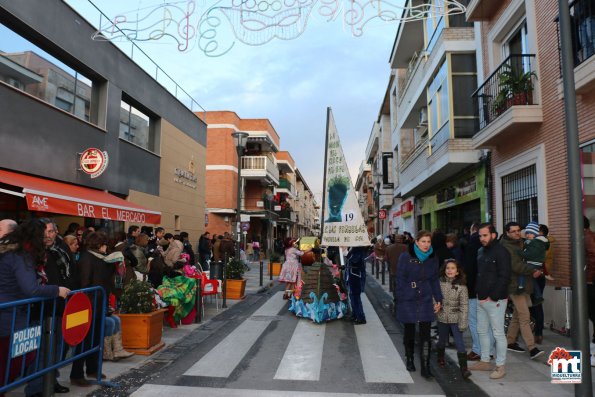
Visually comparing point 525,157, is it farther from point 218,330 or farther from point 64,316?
point 64,316

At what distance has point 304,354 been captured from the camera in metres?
6.33

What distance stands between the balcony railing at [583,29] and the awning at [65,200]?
9.82m

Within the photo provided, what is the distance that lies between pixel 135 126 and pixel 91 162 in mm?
4821

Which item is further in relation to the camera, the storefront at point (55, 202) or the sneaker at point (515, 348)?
the storefront at point (55, 202)

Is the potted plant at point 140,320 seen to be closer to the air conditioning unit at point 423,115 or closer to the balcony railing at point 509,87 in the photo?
the balcony railing at point 509,87

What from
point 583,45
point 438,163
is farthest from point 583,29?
point 438,163

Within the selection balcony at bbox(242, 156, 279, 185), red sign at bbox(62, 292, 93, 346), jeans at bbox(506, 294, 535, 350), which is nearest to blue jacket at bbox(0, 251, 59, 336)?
red sign at bbox(62, 292, 93, 346)

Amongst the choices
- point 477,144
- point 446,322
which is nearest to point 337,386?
point 446,322

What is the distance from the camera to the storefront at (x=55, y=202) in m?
8.55

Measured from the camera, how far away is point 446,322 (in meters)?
5.55

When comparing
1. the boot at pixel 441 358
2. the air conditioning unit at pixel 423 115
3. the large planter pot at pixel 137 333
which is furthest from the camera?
the air conditioning unit at pixel 423 115

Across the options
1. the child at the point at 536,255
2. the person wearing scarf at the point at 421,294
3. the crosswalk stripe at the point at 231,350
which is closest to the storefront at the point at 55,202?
the crosswalk stripe at the point at 231,350

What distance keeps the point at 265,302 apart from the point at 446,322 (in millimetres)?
6683

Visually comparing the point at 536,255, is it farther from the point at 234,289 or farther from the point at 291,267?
the point at 234,289
